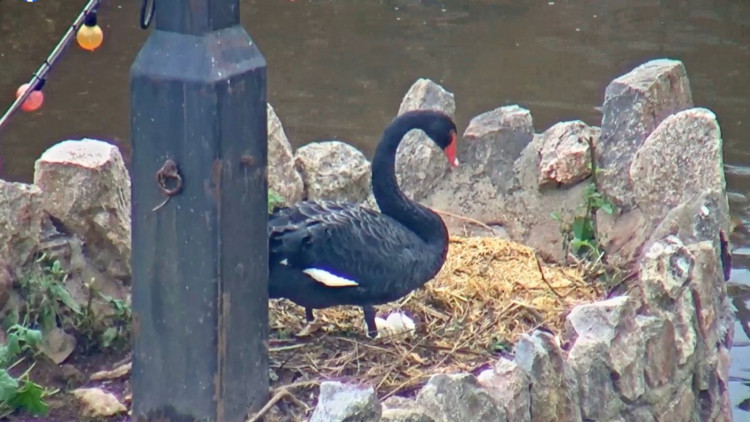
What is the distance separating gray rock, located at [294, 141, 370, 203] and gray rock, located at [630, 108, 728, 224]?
34.5 inches

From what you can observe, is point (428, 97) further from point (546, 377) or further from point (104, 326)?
point (546, 377)

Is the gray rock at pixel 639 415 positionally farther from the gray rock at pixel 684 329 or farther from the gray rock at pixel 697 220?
the gray rock at pixel 697 220

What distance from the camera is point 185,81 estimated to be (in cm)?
293

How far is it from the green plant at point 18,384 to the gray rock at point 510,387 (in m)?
1.04

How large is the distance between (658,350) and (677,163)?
0.84 metres

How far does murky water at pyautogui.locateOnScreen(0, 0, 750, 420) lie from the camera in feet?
24.0

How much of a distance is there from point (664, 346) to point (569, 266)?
36.2 inches

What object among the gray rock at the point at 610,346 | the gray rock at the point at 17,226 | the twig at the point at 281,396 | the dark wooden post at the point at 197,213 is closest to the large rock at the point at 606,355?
the gray rock at the point at 610,346

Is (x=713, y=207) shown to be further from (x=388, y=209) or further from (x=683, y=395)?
(x=388, y=209)

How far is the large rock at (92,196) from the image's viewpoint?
364 centimetres

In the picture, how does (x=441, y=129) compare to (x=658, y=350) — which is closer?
(x=658, y=350)

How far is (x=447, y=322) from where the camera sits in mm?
3986

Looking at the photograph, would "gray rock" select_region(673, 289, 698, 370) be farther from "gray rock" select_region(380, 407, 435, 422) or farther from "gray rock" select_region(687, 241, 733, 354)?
"gray rock" select_region(380, 407, 435, 422)

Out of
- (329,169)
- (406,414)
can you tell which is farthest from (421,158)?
(406,414)
